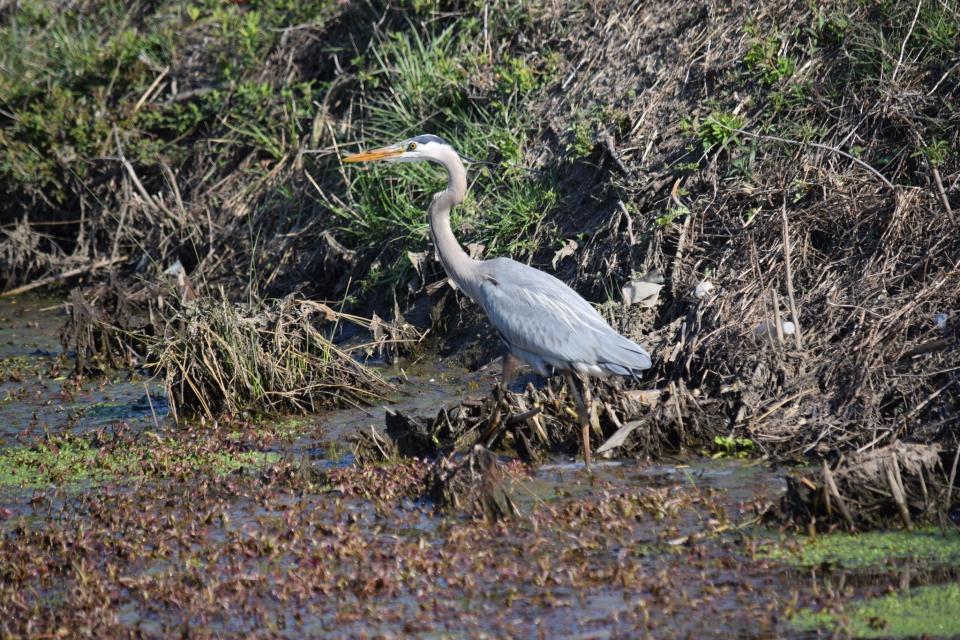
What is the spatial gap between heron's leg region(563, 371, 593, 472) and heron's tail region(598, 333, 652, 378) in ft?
0.66

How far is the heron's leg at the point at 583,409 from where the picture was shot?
19.6 feet

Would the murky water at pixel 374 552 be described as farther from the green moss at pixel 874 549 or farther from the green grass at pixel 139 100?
the green grass at pixel 139 100

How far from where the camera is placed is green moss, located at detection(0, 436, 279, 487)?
625 cm

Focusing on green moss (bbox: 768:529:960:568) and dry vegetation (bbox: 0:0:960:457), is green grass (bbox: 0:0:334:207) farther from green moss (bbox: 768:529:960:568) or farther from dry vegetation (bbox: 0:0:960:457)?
green moss (bbox: 768:529:960:568)

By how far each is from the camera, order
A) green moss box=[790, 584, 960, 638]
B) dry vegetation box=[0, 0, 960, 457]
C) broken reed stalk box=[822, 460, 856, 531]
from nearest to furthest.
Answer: green moss box=[790, 584, 960, 638] < broken reed stalk box=[822, 460, 856, 531] < dry vegetation box=[0, 0, 960, 457]

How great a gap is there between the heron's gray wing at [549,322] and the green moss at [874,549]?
1.61 meters

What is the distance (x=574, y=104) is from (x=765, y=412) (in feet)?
11.6

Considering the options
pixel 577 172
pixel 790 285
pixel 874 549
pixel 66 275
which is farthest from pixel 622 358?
pixel 66 275

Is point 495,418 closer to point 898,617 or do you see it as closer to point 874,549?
point 874,549

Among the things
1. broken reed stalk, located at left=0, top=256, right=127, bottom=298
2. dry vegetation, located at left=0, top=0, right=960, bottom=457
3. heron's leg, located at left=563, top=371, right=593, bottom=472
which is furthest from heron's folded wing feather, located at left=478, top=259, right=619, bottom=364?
broken reed stalk, located at left=0, top=256, right=127, bottom=298

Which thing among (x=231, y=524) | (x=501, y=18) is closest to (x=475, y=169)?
(x=501, y=18)

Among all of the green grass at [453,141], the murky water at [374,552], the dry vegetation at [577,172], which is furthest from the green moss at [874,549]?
the green grass at [453,141]

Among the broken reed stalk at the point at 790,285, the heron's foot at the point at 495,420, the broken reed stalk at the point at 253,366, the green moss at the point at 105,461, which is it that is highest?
the broken reed stalk at the point at 790,285

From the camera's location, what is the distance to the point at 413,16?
1006cm
